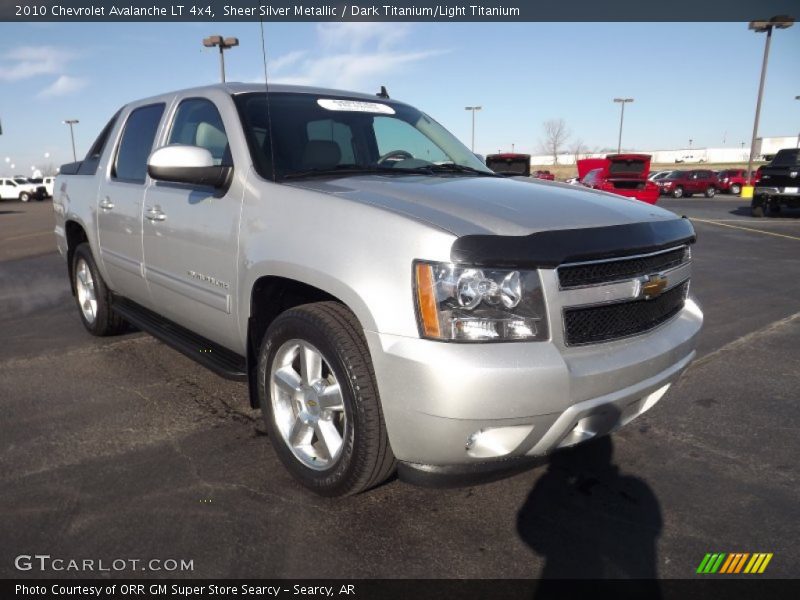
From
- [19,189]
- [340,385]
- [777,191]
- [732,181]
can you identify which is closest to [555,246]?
[340,385]

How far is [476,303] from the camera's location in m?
1.99

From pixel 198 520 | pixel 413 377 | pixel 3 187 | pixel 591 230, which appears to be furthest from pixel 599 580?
pixel 3 187

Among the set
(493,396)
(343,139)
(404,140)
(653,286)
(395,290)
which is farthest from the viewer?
(404,140)

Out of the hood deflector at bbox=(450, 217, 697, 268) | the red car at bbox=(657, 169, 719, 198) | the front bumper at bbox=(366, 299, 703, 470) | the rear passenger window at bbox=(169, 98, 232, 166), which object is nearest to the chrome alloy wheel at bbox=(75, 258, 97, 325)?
the rear passenger window at bbox=(169, 98, 232, 166)

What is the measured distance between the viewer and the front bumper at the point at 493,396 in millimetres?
1930

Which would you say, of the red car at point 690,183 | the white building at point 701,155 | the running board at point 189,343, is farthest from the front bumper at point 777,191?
the white building at point 701,155

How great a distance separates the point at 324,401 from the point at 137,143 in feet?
8.70

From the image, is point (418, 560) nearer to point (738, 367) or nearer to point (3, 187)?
point (738, 367)

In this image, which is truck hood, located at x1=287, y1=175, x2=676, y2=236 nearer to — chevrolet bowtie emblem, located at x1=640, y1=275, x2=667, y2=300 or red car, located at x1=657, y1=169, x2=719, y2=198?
chevrolet bowtie emblem, located at x1=640, y1=275, x2=667, y2=300

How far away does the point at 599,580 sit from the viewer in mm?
2070

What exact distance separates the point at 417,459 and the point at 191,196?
6.33 feet

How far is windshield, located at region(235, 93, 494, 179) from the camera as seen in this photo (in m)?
2.97

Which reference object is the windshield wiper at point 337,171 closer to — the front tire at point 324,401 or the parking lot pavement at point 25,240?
the front tire at point 324,401

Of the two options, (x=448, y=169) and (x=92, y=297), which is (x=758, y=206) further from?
(x=92, y=297)
